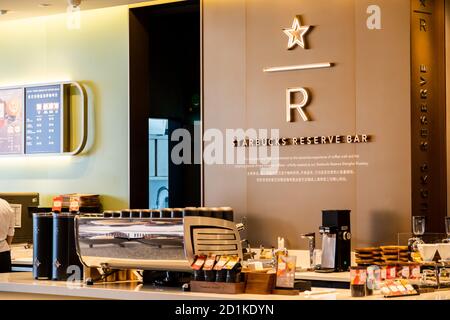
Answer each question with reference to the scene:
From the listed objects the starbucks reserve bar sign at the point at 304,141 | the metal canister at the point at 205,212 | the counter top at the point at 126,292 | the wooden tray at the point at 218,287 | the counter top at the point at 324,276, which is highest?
the starbucks reserve bar sign at the point at 304,141

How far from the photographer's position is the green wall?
8.11m

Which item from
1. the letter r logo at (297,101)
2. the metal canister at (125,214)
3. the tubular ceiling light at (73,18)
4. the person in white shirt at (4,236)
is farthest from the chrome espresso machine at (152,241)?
the tubular ceiling light at (73,18)

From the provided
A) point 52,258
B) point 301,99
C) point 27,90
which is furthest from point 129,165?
point 52,258

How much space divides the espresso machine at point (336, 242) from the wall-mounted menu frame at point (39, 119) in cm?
305

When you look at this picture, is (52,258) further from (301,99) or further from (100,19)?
(100,19)

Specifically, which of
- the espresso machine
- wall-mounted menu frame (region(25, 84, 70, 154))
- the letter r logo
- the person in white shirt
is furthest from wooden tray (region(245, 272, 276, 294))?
wall-mounted menu frame (region(25, 84, 70, 154))

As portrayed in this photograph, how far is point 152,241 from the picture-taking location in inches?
167

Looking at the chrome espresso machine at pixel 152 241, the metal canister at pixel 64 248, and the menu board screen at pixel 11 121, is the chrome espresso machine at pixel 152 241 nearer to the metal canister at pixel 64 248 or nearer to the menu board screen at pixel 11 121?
the metal canister at pixel 64 248

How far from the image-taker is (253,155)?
23.5ft

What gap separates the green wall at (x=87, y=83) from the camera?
8.11 metres

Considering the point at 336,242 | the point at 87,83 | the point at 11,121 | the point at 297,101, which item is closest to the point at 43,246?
the point at 336,242

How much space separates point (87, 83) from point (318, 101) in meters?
2.57

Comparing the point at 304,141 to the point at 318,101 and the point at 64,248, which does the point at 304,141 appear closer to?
the point at 318,101

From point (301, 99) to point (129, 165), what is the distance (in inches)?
77.8
